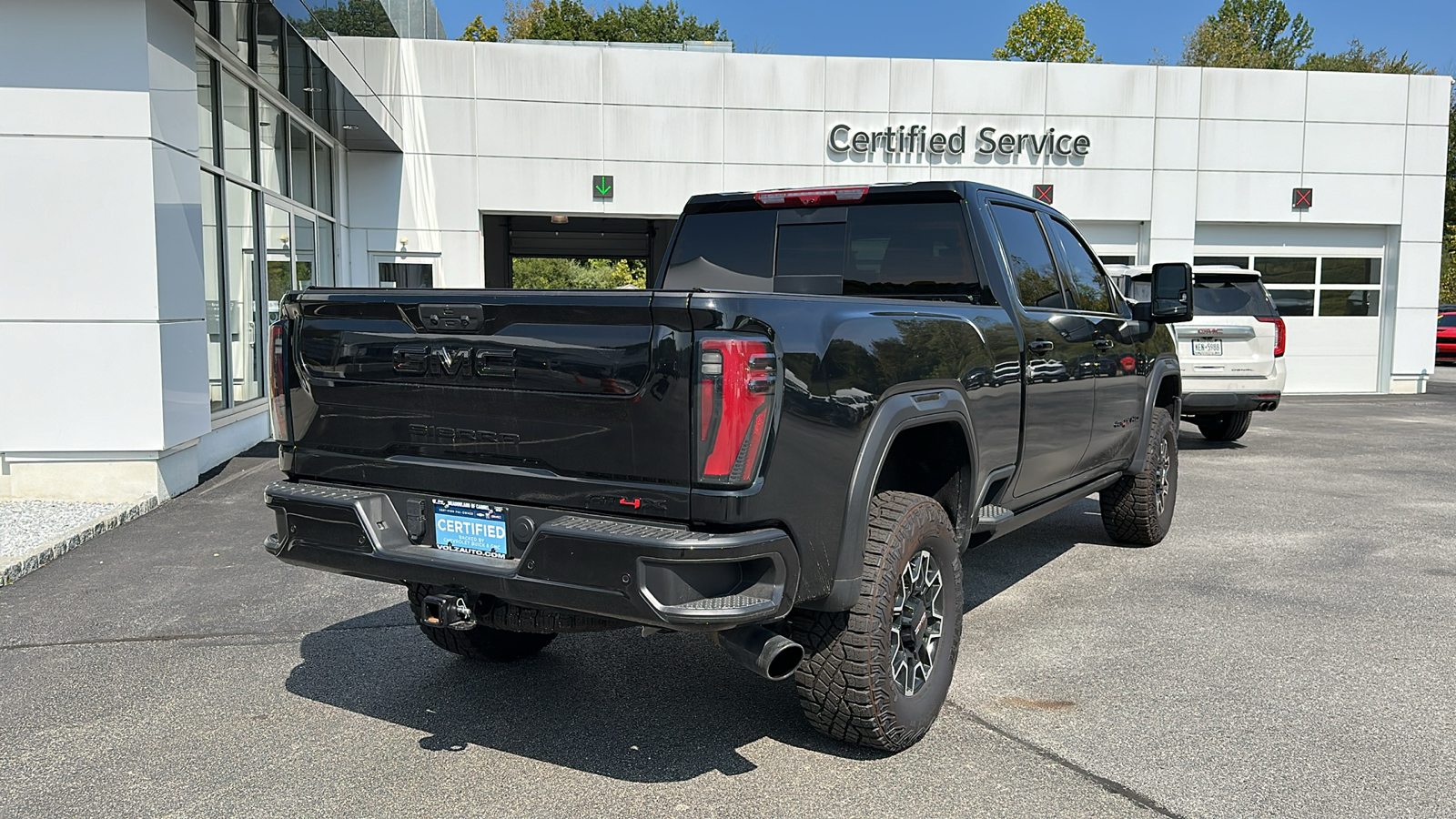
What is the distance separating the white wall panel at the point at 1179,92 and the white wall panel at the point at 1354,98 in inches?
82.2

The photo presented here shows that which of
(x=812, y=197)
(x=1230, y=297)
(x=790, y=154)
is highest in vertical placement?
(x=790, y=154)

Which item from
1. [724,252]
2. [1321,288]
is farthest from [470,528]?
[1321,288]

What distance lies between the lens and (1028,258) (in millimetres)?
5066

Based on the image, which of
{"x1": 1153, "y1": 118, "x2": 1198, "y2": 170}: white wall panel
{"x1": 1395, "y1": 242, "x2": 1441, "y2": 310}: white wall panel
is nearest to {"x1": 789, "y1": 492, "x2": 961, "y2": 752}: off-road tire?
{"x1": 1153, "y1": 118, "x2": 1198, "y2": 170}: white wall panel

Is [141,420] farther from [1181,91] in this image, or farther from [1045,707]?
[1181,91]

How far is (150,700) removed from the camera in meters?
4.25

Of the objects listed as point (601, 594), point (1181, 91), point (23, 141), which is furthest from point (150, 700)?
point (1181, 91)

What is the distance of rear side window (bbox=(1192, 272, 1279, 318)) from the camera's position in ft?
36.7

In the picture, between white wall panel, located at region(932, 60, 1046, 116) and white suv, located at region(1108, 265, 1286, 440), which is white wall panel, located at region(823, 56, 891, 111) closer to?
white wall panel, located at region(932, 60, 1046, 116)

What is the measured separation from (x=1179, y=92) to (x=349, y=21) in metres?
14.1

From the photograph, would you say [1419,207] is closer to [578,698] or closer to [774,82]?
[774,82]

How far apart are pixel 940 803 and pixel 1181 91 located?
742 inches

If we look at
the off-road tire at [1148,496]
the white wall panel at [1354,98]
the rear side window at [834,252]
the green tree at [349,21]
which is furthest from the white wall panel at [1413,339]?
the rear side window at [834,252]

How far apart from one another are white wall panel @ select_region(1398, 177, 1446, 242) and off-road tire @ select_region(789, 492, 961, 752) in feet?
65.5
